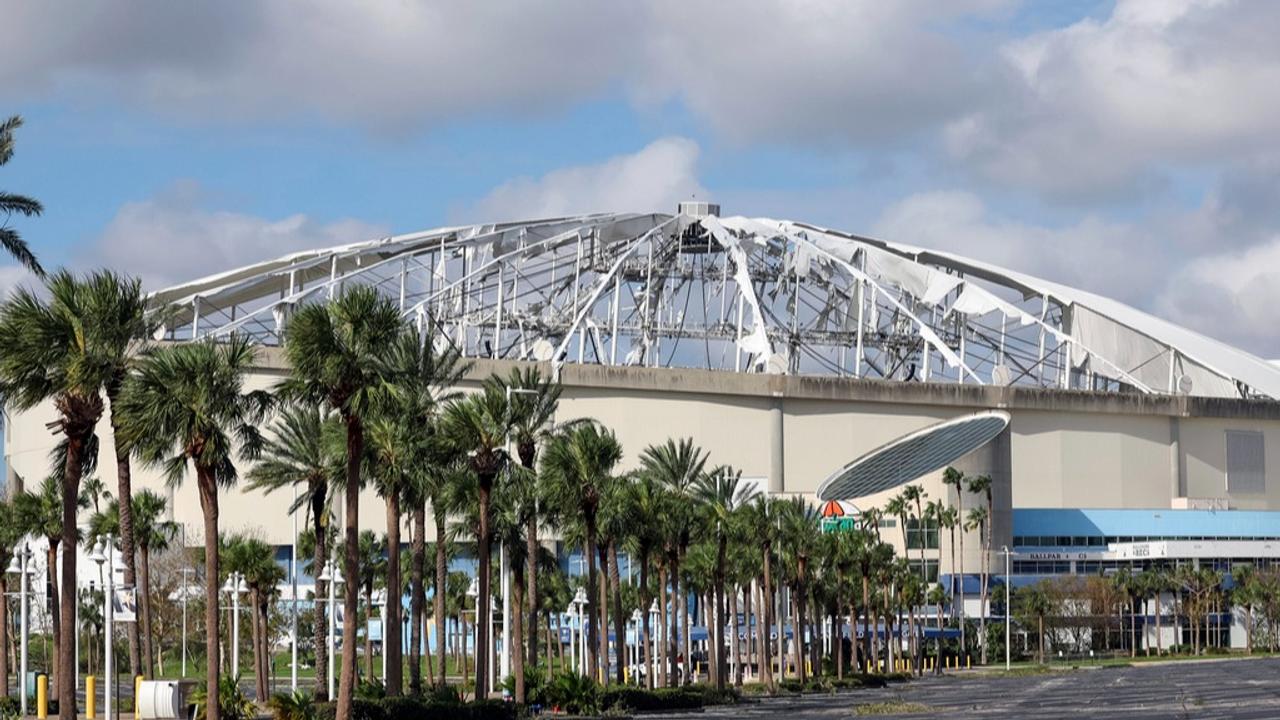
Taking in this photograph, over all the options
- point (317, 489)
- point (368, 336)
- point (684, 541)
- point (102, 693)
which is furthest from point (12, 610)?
point (368, 336)

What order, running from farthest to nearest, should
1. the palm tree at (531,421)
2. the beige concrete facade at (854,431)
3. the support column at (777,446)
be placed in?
the support column at (777,446) < the beige concrete facade at (854,431) < the palm tree at (531,421)

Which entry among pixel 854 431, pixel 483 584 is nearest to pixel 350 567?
pixel 483 584

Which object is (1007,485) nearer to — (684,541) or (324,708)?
(684,541)

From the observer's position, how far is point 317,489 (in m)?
62.4

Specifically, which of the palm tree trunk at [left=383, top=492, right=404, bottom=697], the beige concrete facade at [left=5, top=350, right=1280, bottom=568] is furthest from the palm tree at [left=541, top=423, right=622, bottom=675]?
the beige concrete facade at [left=5, top=350, right=1280, bottom=568]

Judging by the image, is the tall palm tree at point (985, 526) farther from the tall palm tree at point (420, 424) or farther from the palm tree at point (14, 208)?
the palm tree at point (14, 208)

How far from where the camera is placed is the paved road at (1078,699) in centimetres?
5441

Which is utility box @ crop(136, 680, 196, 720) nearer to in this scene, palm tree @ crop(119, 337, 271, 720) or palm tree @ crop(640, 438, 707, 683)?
palm tree @ crop(119, 337, 271, 720)

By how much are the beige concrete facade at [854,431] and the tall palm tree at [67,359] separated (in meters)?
95.4

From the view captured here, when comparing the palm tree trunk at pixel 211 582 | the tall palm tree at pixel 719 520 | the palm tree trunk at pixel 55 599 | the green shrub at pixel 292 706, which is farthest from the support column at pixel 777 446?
the palm tree trunk at pixel 211 582

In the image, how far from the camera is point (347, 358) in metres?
46.4

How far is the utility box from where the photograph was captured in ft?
171

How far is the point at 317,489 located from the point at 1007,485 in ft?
345

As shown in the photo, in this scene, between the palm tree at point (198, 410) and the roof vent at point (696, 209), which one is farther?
the roof vent at point (696, 209)
